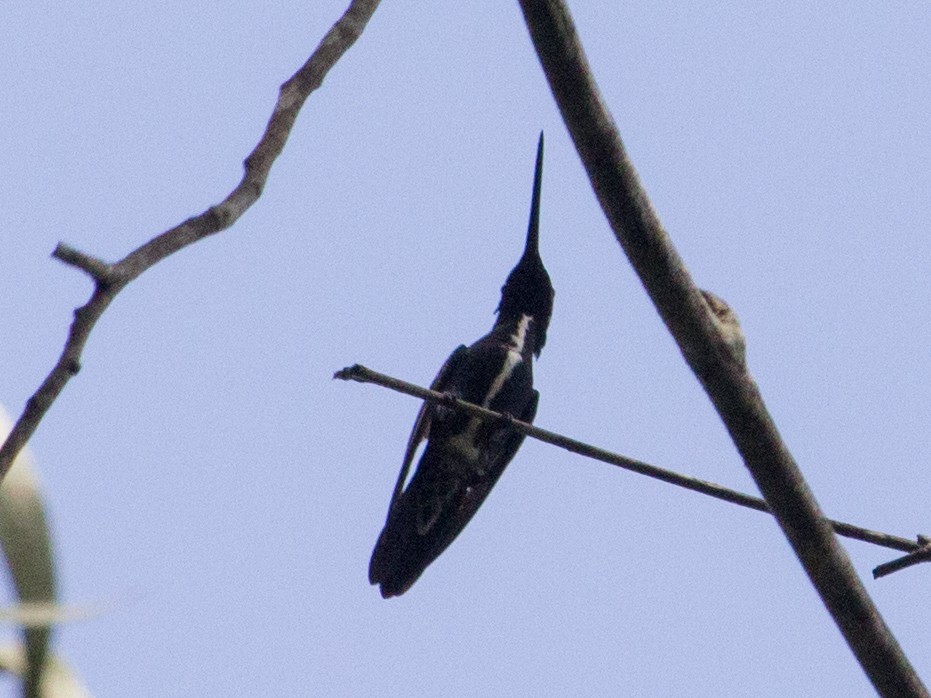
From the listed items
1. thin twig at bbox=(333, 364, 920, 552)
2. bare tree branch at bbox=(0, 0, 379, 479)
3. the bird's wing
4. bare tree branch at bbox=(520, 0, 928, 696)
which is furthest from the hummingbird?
bare tree branch at bbox=(0, 0, 379, 479)

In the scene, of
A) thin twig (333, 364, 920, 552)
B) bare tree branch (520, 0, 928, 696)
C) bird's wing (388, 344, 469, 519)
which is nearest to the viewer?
bare tree branch (520, 0, 928, 696)

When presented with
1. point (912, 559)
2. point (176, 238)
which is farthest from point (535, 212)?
point (176, 238)

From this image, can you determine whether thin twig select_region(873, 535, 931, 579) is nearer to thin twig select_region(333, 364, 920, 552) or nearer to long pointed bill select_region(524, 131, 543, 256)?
thin twig select_region(333, 364, 920, 552)

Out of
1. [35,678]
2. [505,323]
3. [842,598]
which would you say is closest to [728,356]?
[842,598]

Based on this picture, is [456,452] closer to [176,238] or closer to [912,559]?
[912,559]

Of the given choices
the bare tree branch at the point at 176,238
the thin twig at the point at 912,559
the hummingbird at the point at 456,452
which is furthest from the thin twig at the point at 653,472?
the hummingbird at the point at 456,452
